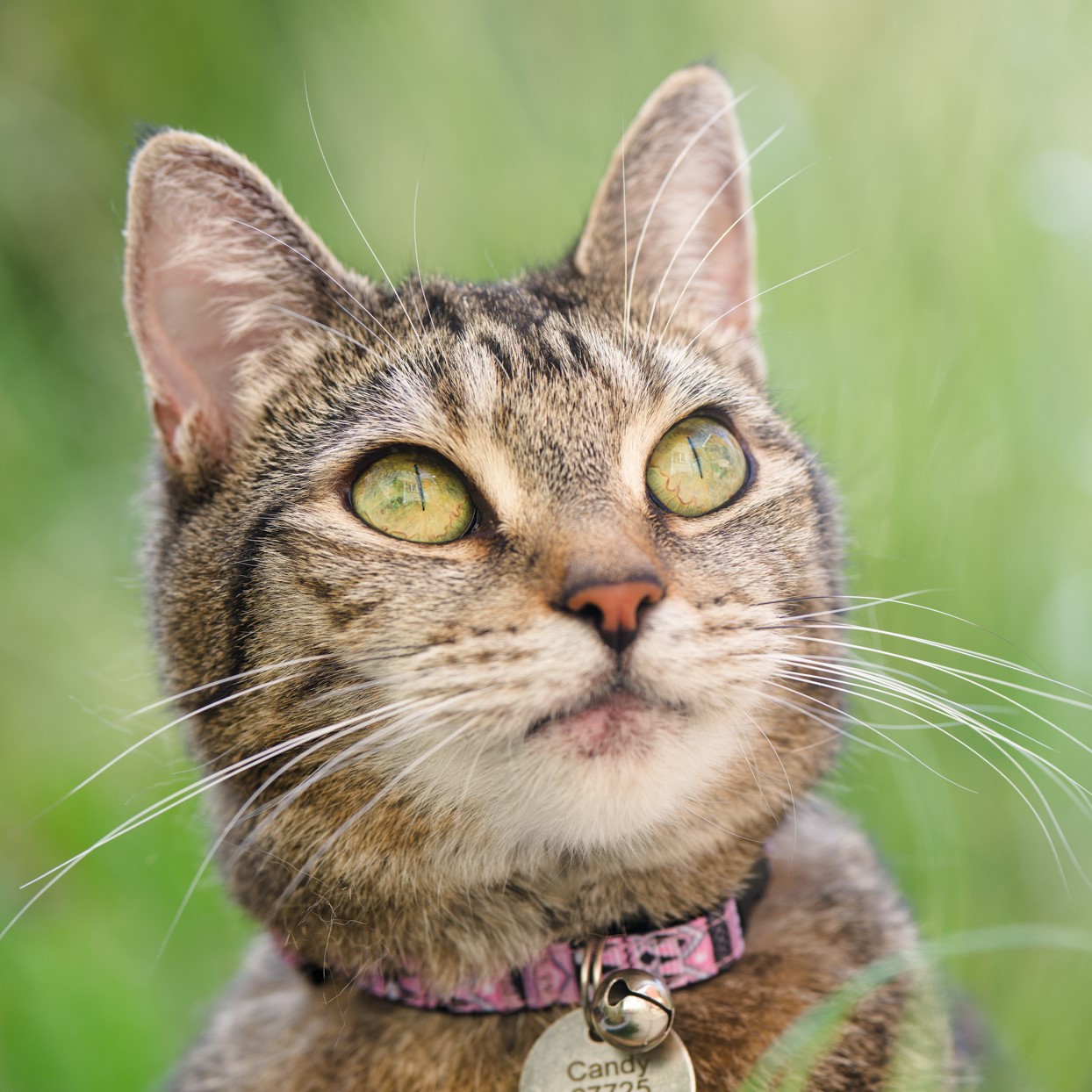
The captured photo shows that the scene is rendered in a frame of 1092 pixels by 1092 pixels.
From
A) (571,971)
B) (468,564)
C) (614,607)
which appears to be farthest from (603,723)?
(571,971)

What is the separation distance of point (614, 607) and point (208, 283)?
86 centimetres

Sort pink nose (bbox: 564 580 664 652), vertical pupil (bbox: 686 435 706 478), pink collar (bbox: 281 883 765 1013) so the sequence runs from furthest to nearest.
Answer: vertical pupil (bbox: 686 435 706 478) → pink collar (bbox: 281 883 765 1013) → pink nose (bbox: 564 580 664 652)

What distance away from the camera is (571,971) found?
4.52 ft

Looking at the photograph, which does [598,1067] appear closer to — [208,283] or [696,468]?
[696,468]

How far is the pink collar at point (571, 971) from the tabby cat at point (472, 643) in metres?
0.01

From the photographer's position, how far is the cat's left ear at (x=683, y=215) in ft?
5.85

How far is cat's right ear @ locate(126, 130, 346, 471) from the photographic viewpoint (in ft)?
5.10

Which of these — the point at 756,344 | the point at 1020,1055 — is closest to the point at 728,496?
the point at 756,344

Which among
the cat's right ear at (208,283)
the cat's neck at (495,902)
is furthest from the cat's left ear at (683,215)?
the cat's neck at (495,902)

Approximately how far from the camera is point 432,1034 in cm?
141

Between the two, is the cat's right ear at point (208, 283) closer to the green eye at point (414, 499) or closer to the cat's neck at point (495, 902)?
the green eye at point (414, 499)

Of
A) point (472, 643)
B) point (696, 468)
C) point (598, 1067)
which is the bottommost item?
point (598, 1067)

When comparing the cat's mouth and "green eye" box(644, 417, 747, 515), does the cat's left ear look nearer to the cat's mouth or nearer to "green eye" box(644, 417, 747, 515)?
"green eye" box(644, 417, 747, 515)

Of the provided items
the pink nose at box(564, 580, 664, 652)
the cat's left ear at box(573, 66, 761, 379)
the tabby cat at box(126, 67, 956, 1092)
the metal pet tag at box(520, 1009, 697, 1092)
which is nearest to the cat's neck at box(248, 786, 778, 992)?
the tabby cat at box(126, 67, 956, 1092)
